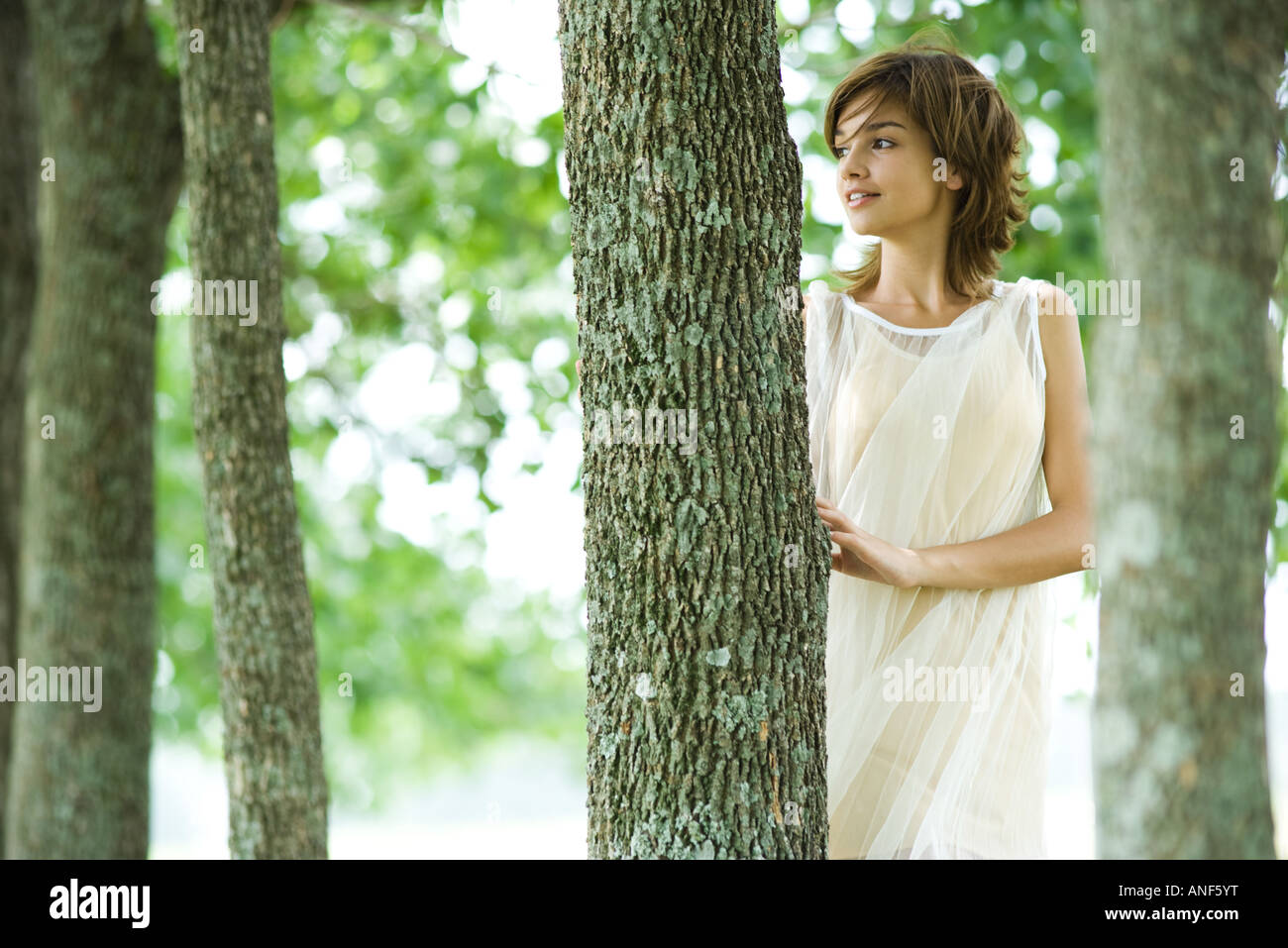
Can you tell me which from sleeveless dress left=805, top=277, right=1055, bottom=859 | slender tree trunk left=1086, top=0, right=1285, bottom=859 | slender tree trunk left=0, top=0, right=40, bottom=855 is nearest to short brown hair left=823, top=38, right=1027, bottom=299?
sleeveless dress left=805, top=277, right=1055, bottom=859

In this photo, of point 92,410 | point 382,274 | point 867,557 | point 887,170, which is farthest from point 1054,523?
point 382,274

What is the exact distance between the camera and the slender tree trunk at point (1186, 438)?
1308 millimetres

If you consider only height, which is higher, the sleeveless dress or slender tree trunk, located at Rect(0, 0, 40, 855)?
slender tree trunk, located at Rect(0, 0, 40, 855)

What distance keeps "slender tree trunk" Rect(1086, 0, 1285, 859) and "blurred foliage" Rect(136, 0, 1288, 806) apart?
191 cm

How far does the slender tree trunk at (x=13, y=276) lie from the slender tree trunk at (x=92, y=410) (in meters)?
0.62

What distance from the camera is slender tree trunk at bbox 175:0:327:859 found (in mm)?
3328

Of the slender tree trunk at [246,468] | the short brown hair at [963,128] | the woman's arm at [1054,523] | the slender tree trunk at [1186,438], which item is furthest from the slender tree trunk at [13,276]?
the slender tree trunk at [1186,438]

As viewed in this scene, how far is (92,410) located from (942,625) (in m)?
3.37

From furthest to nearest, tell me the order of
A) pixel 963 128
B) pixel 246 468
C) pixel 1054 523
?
pixel 246 468
pixel 963 128
pixel 1054 523

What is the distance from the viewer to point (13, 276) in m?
5.35

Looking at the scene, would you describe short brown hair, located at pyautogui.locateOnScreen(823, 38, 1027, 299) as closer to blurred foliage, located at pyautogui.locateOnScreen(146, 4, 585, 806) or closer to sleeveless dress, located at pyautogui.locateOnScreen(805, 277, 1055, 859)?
sleeveless dress, located at pyautogui.locateOnScreen(805, 277, 1055, 859)

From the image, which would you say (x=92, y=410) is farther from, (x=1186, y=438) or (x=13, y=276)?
(x=1186, y=438)
